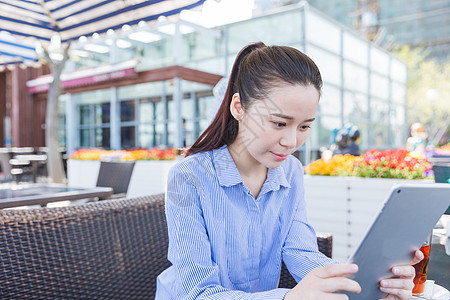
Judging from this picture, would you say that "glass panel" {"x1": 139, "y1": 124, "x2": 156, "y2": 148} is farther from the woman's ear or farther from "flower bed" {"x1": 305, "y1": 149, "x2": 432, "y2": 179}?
the woman's ear

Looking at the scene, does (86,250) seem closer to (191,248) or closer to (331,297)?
(191,248)

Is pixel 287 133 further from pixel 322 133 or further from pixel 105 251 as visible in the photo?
pixel 322 133

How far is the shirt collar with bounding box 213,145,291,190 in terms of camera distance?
1102mm

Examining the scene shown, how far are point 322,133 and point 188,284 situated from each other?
34.4 ft

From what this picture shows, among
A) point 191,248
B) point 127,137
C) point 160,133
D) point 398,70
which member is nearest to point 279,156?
point 191,248

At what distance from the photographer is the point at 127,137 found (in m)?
13.1

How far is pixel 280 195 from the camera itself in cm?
121

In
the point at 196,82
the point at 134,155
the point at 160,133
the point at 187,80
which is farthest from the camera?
the point at 160,133

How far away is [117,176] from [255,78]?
2.92 meters

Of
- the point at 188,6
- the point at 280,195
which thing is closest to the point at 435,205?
the point at 280,195

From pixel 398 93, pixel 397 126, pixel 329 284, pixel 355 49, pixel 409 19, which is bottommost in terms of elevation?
pixel 329 284

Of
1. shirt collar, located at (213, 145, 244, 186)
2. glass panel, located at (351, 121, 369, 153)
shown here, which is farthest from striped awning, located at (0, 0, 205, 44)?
glass panel, located at (351, 121, 369, 153)

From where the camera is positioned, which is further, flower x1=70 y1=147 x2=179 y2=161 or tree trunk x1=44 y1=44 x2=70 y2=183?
flower x1=70 y1=147 x2=179 y2=161

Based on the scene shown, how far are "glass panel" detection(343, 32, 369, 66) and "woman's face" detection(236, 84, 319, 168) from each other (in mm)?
12104
